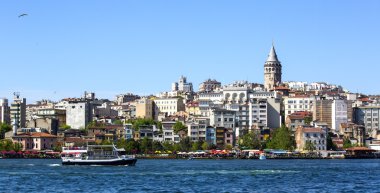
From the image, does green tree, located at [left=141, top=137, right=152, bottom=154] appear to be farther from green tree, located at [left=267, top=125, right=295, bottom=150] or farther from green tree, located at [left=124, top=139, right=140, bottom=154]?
green tree, located at [left=267, top=125, right=295, bottom=150]

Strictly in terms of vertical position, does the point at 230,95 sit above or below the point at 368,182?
above

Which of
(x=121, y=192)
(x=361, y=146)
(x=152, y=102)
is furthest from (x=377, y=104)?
(x=121, y=192)

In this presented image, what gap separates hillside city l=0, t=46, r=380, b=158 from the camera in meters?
114

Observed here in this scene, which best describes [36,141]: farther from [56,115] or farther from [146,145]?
[56,115]

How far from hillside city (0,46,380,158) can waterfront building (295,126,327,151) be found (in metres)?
0.11

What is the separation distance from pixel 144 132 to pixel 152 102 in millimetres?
28009

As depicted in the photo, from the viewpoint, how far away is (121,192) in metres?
45.2

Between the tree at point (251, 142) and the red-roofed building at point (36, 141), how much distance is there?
2175cm

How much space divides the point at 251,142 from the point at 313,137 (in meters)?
7.01

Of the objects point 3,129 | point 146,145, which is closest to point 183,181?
point 146,145

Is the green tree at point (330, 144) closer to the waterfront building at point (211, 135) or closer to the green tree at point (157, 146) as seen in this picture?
the waterfront building at point (211, 135)

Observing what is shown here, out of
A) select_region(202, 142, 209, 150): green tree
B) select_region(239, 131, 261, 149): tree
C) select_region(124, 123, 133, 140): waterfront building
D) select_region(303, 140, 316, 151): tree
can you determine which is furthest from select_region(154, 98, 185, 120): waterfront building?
select_region(303, 140, 316, 151): tree

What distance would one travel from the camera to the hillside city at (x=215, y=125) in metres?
114

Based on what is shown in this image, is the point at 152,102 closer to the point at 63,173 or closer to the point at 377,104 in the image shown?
the point at 377,104
